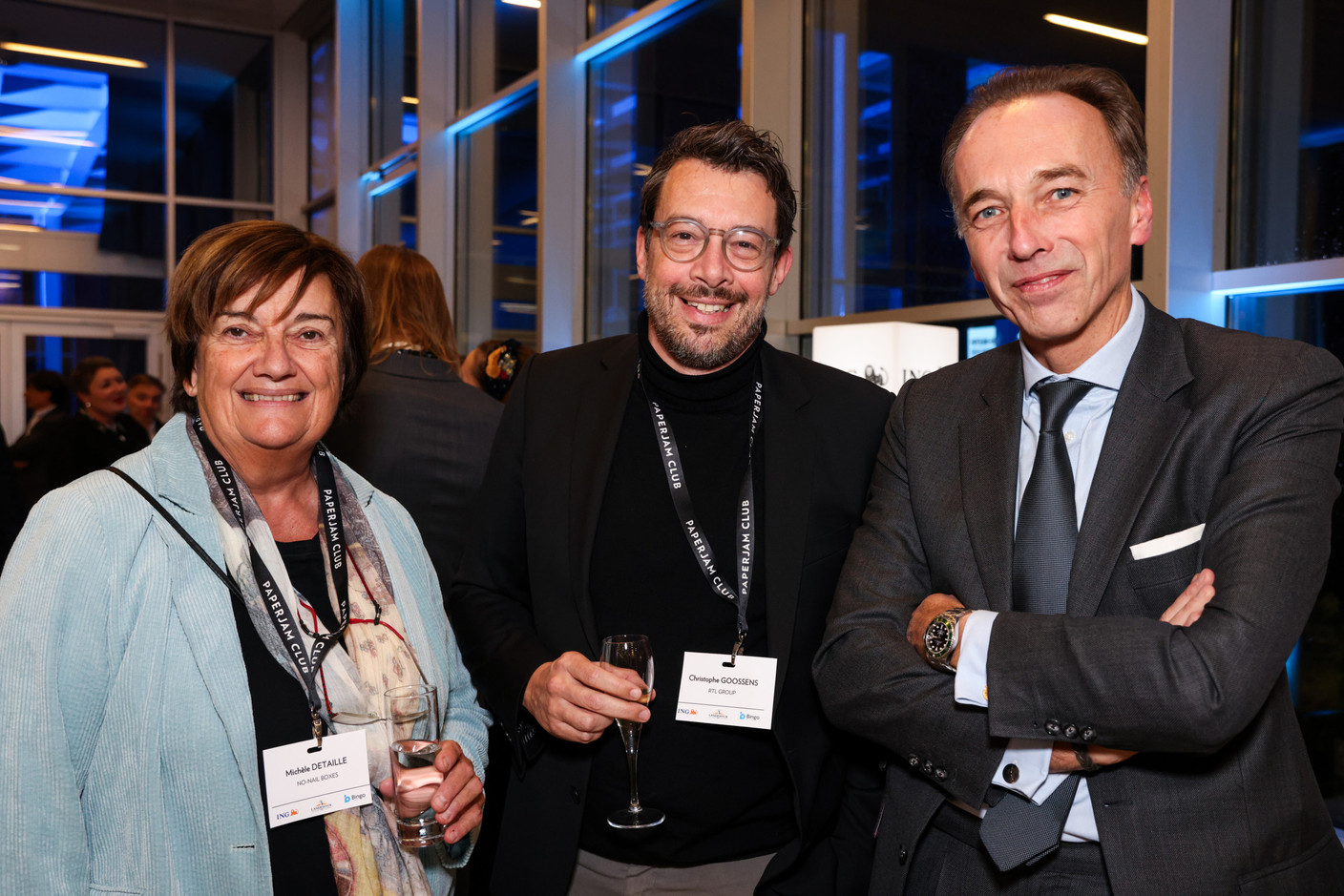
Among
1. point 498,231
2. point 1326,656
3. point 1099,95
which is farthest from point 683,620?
point 498,231

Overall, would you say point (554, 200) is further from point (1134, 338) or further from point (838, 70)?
point (1134, 338)

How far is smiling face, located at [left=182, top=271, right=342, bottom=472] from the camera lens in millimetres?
1782

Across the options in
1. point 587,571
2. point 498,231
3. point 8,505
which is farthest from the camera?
point 498,231

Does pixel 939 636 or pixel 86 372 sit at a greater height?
pixel 86 372

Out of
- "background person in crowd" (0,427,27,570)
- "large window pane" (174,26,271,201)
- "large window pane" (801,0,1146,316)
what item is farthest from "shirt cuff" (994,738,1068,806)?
"large window pane" (174,26,271,201)

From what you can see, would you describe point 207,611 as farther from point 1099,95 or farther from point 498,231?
point 498,231

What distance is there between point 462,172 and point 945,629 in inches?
329

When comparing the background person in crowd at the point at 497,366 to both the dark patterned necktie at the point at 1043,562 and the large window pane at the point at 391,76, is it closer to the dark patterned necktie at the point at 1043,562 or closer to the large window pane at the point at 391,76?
the dark patterned necktie at the point at 1043,562

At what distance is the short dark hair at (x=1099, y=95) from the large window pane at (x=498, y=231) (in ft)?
19.6

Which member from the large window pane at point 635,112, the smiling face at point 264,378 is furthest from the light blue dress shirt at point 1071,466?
the large window pane at point 635,112

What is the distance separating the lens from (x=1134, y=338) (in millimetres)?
1594

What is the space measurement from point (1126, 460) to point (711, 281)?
820 mm

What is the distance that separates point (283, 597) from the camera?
5.66 ft

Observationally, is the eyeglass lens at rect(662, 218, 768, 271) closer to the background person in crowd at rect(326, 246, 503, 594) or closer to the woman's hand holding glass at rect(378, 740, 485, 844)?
the woman's hand holding glass at rect(378, 740, 485, 844)
